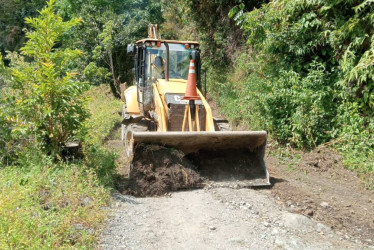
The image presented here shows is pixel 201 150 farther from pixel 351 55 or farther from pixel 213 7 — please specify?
pixel 213 7

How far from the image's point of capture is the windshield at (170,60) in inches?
331

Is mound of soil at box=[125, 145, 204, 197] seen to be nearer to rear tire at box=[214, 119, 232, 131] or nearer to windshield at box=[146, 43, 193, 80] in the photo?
rear tire at box=[214, 119, 232, 131]

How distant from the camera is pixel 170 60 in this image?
27.5 feet

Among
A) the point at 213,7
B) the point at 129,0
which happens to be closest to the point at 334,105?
the point at 213,7

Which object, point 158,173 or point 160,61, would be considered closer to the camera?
point 158,173

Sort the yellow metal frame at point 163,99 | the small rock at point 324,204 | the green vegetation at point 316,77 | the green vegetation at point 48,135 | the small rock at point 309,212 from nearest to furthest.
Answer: the green vegetation at point 48,135 < the small rock at point 309,212 < the small rock at point 324,204 < the yellow metal frame at point 163,99 < the green vegetation at point 316,77

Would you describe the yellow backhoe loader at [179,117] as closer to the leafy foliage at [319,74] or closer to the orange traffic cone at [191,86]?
the orange traffic cone at [191,86]

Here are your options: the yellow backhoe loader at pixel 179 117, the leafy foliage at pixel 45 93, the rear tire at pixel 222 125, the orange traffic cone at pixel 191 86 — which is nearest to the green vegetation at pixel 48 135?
the leafy foliage at pixel 45 93

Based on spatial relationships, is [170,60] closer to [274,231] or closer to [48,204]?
[48,204]

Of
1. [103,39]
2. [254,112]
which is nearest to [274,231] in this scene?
[254,112]

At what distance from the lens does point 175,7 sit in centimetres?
2170

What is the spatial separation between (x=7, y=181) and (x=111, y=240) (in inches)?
72.4

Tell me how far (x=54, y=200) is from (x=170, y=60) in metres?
4.22

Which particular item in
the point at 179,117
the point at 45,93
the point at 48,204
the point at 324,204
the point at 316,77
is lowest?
the point at 324,204
